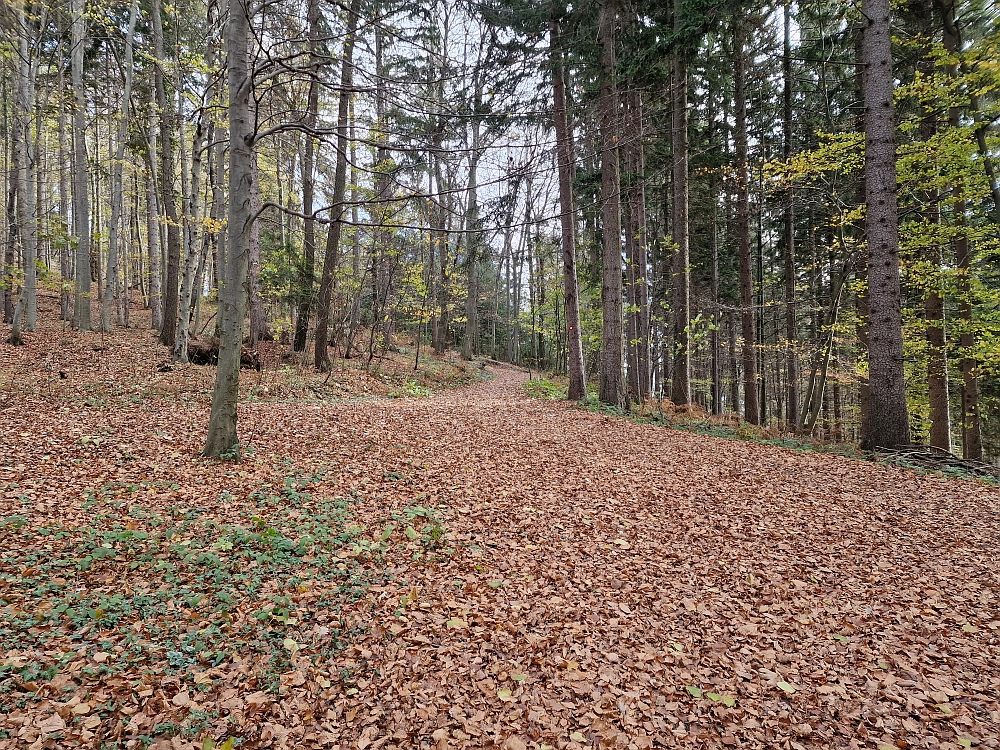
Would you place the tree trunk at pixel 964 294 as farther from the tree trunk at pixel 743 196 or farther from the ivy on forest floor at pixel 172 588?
the ivy on forest floor at pixel 172 588

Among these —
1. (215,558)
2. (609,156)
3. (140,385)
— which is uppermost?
(609,156)

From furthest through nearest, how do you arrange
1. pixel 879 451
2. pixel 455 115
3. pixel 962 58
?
pixel 962 58 < pixel 879 451 < pixel 455 115

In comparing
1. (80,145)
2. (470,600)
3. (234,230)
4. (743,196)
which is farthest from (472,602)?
(80,145)

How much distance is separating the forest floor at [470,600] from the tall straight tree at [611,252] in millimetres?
5387

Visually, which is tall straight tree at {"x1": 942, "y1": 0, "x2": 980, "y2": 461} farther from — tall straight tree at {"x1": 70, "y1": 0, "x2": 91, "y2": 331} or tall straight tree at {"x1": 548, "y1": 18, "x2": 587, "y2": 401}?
tall straight tree at {"x1": 70, "y1": 0, "x2": 91, "y2": 331}

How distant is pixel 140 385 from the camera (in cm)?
928

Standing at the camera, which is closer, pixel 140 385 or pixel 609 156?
pixel 140 385

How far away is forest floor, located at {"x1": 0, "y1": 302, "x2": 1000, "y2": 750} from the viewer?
109 inches

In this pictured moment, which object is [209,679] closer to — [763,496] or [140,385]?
[763,496]

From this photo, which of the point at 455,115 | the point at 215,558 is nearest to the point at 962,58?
the point at 455,115

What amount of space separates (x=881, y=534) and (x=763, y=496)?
136 centimetres

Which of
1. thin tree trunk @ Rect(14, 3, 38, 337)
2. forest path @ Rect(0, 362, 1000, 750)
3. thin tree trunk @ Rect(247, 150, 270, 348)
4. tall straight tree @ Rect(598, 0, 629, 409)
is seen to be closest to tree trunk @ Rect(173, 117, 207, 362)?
thin tree trunk @ Rect(247, 150, 270, 348)

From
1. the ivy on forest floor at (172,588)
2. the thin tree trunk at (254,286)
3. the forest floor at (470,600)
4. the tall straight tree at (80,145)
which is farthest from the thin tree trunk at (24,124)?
the ivy on forest floor at (172,588)

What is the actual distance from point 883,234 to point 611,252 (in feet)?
18.5
